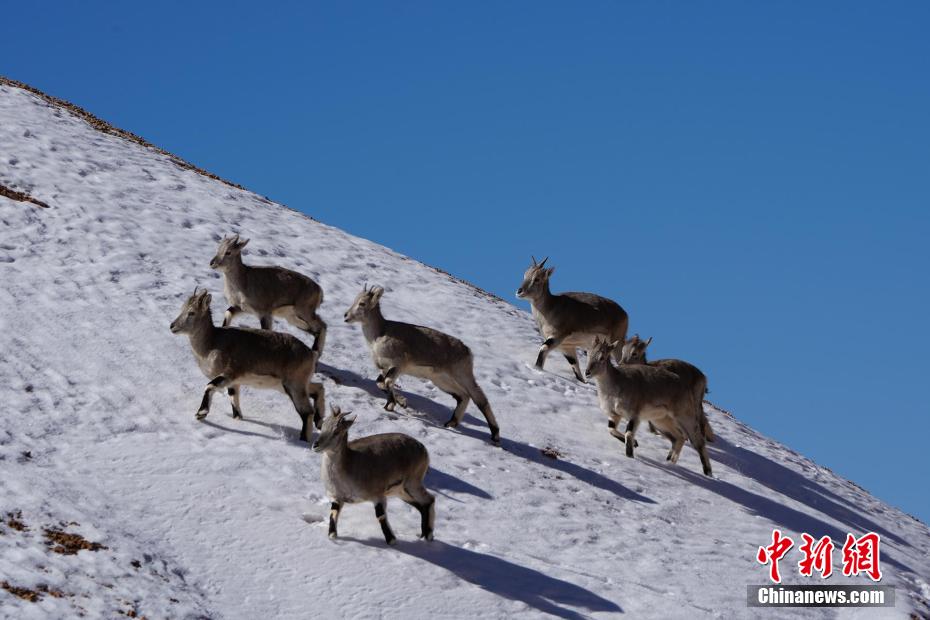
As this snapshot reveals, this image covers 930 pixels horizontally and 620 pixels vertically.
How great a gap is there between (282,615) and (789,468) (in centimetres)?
1611

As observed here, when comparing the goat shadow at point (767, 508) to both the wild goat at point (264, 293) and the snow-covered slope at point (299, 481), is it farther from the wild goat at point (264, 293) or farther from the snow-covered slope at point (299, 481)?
the wild goat at point (264, 293)

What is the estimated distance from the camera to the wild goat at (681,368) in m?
23.5

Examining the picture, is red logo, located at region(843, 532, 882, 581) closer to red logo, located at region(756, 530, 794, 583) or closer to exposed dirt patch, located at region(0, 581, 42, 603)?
red logo, located at region(756, 530, 794, 583)

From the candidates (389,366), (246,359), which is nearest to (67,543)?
(246,359)

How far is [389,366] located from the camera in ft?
69.6

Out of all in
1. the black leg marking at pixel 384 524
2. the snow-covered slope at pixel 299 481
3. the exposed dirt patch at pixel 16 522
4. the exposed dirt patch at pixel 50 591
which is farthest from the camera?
the black leg marking at pixel 384 524

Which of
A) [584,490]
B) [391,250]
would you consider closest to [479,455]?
[584,490]

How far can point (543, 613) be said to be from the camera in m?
15.3

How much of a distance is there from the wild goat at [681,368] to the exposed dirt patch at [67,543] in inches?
482

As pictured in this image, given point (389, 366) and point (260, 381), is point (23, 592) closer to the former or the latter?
point (260, 381)

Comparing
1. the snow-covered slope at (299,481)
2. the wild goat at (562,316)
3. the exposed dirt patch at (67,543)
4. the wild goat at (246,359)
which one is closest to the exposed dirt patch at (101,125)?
the snow-covered slope at (299,481)

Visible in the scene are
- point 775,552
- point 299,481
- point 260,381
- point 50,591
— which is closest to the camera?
point 50,591

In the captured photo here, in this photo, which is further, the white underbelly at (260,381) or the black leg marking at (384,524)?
the white underbelly at (260,381)

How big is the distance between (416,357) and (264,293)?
3.26 m
